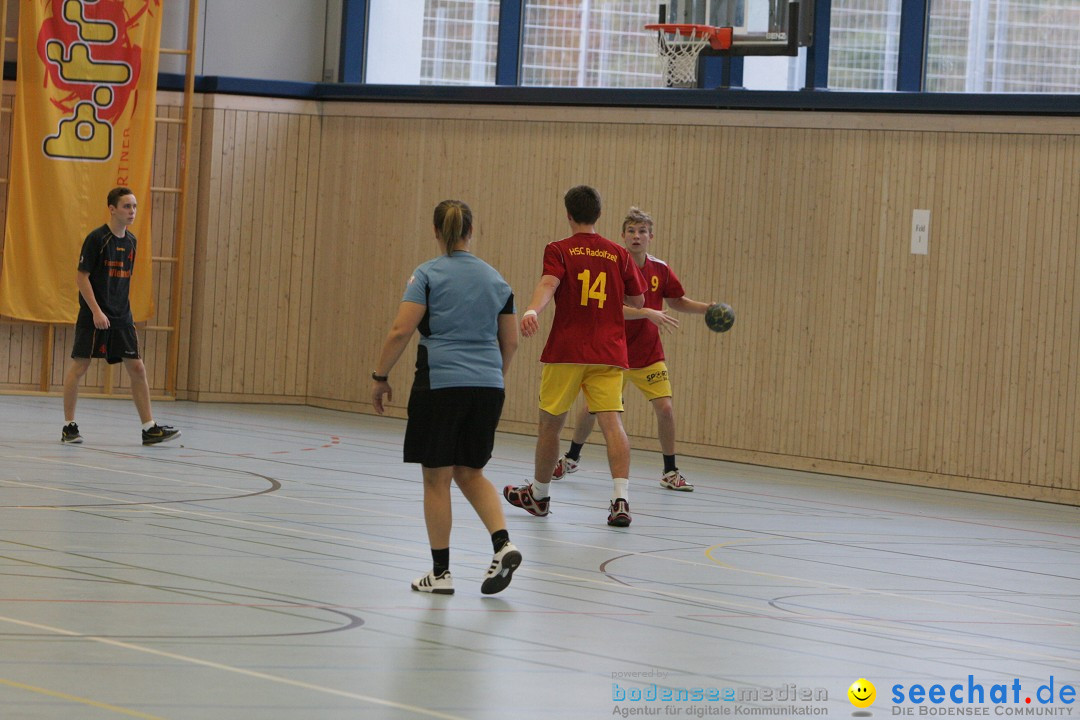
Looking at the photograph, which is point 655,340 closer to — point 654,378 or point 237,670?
point 654,378

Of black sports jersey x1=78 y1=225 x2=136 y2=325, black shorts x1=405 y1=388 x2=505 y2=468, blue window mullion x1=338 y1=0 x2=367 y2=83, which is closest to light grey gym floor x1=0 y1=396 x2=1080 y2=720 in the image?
black shorts x1=405 y1=388 x2=505 y2=468

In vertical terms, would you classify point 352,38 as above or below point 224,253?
above

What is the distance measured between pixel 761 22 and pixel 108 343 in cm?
577

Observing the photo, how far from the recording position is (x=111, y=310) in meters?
10.2

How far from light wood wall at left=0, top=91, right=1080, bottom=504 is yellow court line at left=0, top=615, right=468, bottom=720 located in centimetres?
747

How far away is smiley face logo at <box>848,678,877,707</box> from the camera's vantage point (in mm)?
4234

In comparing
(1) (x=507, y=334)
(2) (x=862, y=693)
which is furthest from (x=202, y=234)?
(2) (x=862, y=693)

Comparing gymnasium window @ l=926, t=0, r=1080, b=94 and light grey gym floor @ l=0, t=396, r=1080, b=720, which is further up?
gymnasium window @ l=926, t=0, r=1080, b=94

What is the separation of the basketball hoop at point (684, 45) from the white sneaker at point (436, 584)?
7199mm

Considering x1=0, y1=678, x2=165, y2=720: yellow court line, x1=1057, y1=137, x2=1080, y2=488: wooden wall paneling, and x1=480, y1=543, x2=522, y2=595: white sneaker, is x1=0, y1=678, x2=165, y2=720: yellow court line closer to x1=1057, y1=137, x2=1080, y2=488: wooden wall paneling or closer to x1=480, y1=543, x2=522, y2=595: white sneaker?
x1=480, y1=543, x2=522, y2=595: white sneaker

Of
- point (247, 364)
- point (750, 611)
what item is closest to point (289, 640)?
point (750, 611)

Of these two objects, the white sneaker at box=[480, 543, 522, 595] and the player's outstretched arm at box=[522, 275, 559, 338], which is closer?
the white sneaker at box=[480, 543, 522, 595]

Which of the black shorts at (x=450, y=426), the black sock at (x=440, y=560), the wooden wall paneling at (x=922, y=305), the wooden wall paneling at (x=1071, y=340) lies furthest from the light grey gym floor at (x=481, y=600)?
the wooden wall paneling at (x=922, y=305)

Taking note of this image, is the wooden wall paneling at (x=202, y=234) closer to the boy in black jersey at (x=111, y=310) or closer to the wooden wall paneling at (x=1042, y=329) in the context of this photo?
the boy in black jersey at (x=111, y=310)
